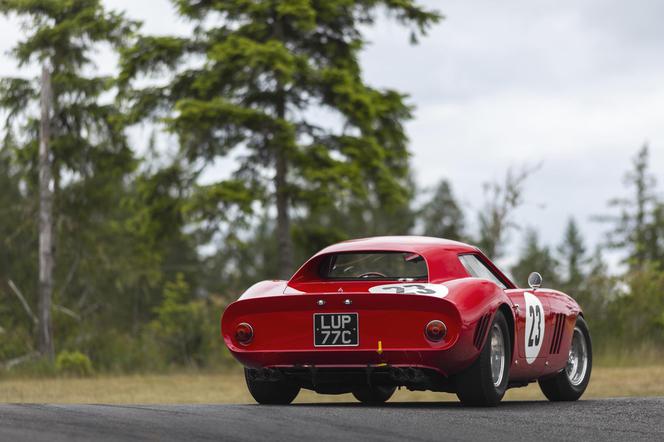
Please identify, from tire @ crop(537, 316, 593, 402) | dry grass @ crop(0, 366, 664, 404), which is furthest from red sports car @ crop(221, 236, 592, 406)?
dry grass @ crop(0, 366, 664, 404)

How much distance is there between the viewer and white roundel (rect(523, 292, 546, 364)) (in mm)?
10303

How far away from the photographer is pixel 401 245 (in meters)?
9.93

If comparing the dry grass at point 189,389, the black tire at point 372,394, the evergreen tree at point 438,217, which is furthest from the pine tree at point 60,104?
the evergreen tree at point 438,217

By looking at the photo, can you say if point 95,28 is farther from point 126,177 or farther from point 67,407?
point 67,407

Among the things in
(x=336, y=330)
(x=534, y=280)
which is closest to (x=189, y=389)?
(x=534, y=280)

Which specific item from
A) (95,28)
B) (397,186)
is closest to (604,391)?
(397,186)

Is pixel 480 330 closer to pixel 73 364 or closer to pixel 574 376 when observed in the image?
pixel 574 376

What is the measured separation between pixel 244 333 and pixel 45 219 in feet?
77.2

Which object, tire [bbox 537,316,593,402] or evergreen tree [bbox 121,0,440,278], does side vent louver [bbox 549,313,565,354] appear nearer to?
tire [bbox 537,316,593,402]

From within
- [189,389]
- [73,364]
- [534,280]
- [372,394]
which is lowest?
[189,389]

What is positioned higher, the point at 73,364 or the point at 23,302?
the point at 23,302

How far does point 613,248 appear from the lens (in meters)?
79.0

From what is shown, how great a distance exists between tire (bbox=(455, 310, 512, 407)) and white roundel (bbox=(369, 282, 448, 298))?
523 millimetres

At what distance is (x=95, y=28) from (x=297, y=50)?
5.74 m
